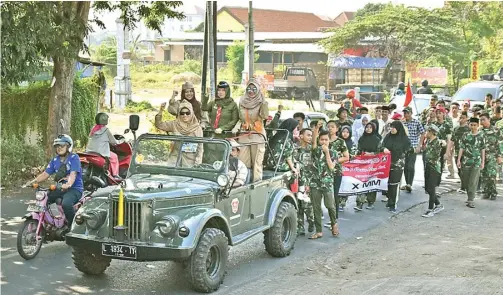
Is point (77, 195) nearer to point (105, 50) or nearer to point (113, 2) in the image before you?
point (113, 2)

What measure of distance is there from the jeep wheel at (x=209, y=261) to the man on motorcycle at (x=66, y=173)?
2.41 m

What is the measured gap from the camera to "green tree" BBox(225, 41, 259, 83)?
167 feet

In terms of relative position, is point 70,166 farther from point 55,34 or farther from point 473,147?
point 473,147

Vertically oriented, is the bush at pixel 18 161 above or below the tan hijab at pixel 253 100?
below

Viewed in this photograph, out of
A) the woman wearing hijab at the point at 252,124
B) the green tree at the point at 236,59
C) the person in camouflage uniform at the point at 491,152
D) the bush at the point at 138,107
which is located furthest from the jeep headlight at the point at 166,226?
the green tree at the point at 236,59

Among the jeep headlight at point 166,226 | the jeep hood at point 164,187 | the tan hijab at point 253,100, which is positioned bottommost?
the jeep headlight at point 166,226

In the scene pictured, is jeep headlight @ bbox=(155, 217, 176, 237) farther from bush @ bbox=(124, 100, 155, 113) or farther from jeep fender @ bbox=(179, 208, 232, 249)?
bush @ bbox=(124, 100, 155, 113)

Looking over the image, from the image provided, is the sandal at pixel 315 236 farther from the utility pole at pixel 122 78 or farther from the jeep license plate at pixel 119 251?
the utility pole at pixel 122 78

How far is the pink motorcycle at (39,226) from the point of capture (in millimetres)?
9836

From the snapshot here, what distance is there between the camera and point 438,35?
4375 centimetres

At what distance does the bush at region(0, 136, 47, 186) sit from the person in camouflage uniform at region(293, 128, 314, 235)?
615 cm

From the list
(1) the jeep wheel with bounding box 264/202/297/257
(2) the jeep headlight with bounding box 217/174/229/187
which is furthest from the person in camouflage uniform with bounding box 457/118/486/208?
(2) the jeep headlight with bounding box 217/174/229/187

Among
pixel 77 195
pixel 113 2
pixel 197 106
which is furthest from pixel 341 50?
pixel 77 195

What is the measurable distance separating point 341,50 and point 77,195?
38.9 m
